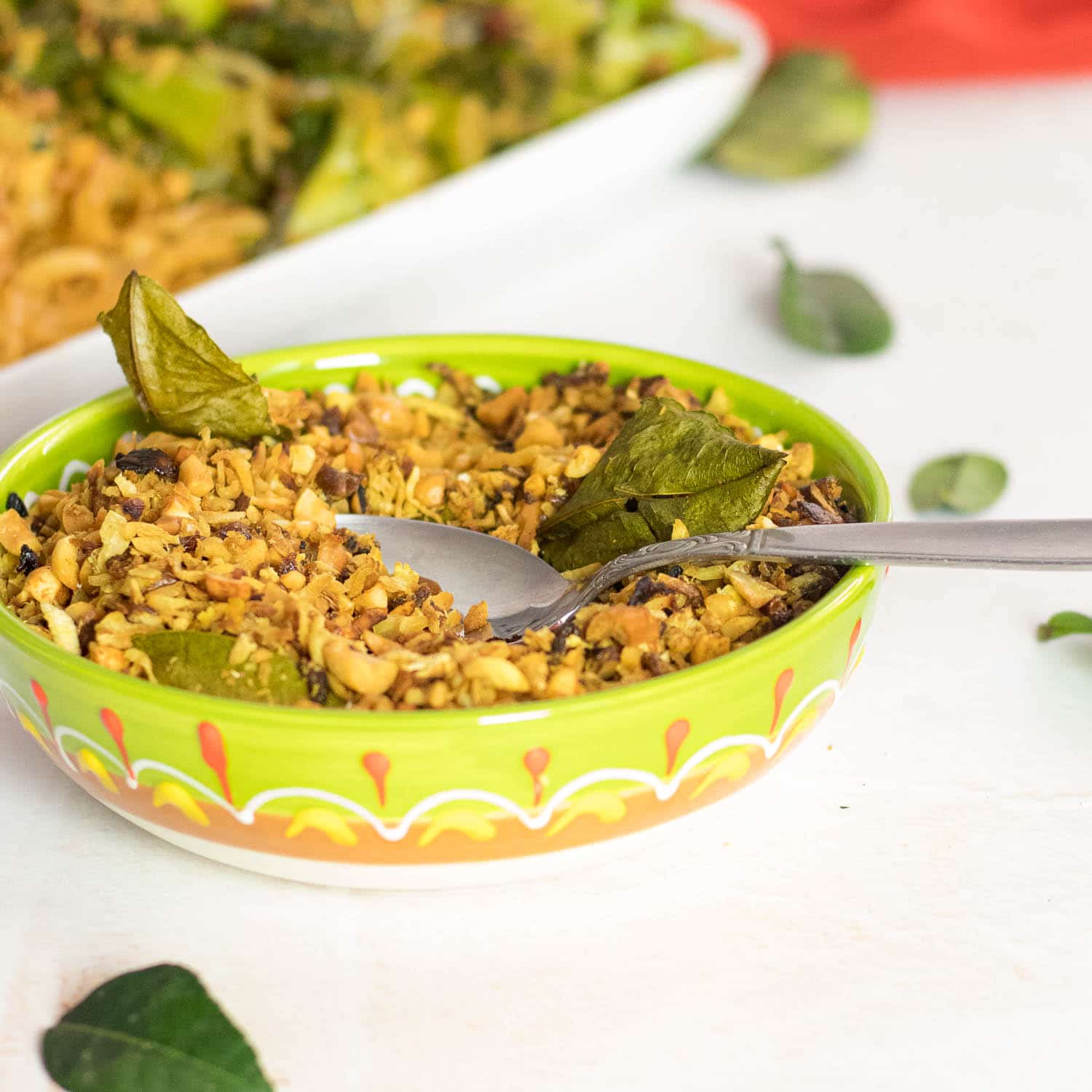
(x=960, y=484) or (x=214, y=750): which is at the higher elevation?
(x=214, y=750)

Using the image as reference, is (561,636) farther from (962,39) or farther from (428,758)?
(962,39)

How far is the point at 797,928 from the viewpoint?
783 mm

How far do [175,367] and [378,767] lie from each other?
39 centimetres

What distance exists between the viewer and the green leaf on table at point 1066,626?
3.39 feet

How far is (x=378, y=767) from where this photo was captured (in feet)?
2.22

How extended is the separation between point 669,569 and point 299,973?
31cm

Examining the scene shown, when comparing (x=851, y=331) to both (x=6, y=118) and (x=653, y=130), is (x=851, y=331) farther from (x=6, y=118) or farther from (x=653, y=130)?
(x=6, y=118)

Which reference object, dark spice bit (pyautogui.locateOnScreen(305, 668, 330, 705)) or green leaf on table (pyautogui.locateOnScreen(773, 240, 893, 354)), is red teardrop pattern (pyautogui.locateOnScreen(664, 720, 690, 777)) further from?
green leaf on table (pyautogui.locateOnScreen(773, 240, 893, 354))

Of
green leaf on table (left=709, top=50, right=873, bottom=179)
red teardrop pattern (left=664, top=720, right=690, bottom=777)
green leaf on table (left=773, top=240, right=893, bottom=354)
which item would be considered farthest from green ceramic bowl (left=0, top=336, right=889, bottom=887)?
green leaf on table (left=709, top=50, right=873, bottom=179)

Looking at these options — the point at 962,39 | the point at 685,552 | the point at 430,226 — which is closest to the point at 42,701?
the point at 685,552

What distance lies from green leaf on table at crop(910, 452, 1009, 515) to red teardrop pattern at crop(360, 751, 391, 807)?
68 centimetres

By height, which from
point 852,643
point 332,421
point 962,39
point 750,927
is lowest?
point 750,927

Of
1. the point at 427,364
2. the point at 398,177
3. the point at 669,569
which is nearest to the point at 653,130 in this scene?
the point at 398,177

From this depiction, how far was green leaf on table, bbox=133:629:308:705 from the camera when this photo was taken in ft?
2.39
